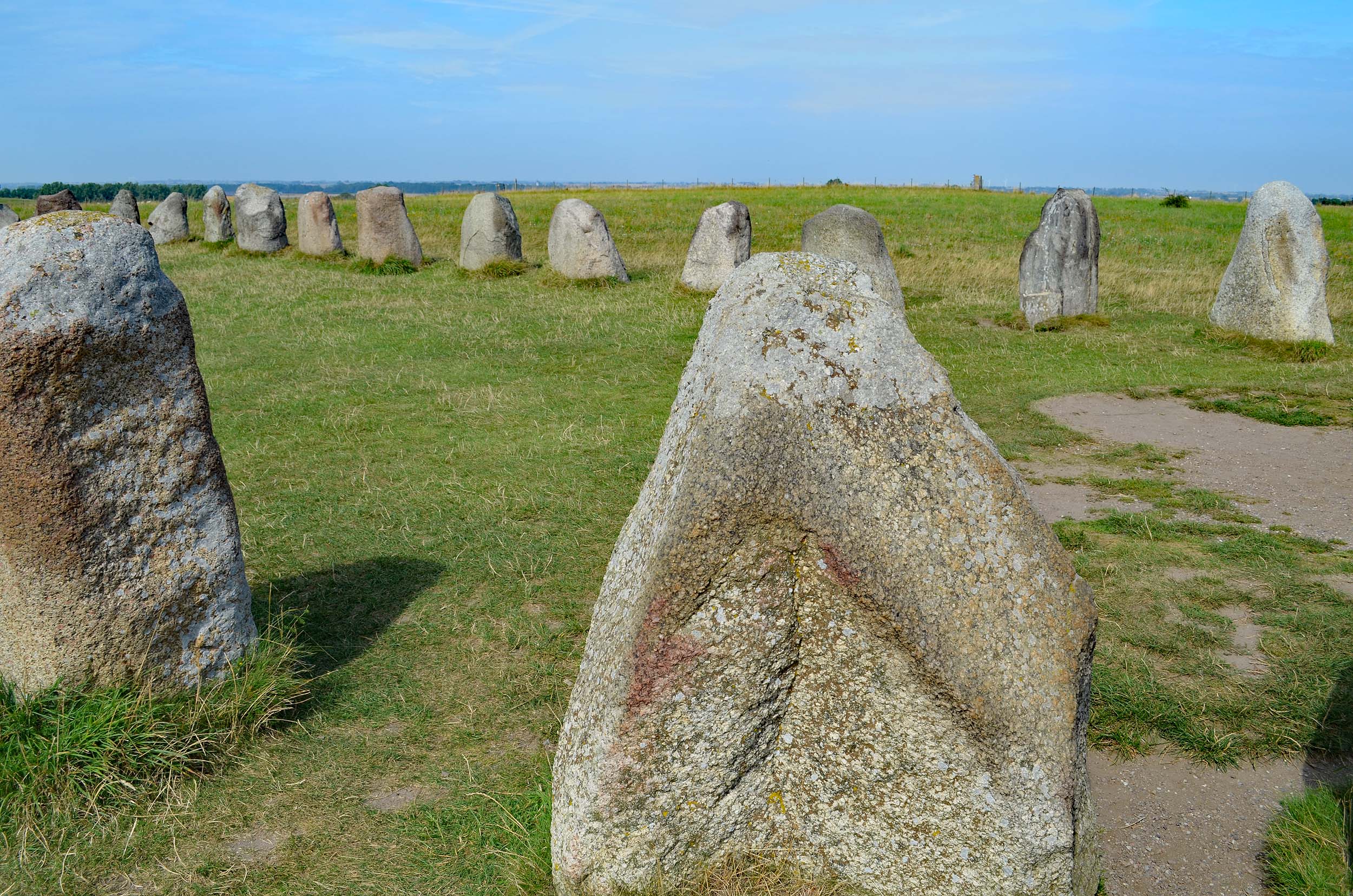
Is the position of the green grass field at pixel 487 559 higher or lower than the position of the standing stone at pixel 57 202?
lower

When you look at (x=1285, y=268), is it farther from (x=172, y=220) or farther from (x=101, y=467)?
(x=172, y=220)

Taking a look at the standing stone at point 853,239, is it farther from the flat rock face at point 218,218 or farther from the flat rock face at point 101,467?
the flat rock face at point 218,218

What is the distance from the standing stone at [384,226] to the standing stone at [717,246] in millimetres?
6492

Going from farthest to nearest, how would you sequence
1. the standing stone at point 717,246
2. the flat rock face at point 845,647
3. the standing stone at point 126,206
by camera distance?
1. the standing stone at point 126,206
2. the standing stone at point 717,246
3. the flat rock face at point 845,647

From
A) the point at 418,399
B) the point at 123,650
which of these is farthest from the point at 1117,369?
the point at 123,650

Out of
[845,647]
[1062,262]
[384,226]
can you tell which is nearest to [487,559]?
[845,647]

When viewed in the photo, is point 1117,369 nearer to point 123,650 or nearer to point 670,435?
point 670,435

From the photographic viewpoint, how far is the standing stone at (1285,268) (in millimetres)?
12617

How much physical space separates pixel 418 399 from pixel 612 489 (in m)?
3.54

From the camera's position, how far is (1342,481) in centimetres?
777

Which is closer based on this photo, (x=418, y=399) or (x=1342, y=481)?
(x=1342, y=481)

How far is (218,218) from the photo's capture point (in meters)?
25.4

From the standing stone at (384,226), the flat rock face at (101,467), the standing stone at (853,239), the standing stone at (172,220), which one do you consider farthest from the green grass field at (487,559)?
the standing stone at (172,220)

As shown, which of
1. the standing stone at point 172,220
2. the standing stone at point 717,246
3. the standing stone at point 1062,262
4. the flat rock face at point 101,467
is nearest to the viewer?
the flat rock face at point 101,467
